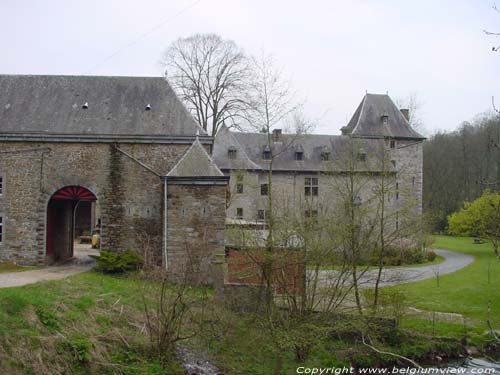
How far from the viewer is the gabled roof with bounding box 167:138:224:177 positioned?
1662 centimetres

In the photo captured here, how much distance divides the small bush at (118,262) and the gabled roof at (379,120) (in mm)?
20699

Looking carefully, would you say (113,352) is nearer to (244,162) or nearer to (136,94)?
(136,94)

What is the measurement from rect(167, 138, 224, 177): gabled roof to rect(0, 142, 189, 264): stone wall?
1.12 m

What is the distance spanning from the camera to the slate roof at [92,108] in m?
18.5

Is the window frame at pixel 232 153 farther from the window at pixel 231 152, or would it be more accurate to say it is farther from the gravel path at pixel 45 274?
the gravel path at pixel 45 274

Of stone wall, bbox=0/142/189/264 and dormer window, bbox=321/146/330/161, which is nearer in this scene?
stone wall, bbox=0/142/189/264

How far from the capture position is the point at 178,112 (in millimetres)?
19328

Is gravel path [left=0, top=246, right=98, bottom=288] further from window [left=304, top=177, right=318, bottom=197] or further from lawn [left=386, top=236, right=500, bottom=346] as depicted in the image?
window [left=304, top=177, right=318, bottom=197]

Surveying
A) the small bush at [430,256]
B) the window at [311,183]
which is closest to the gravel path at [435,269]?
the small bush at [430,256]

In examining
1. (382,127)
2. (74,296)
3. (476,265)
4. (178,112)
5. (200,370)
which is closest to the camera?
(200,370)

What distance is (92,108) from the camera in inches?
760

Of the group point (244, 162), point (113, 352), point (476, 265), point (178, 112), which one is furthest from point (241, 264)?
point (244, 162)

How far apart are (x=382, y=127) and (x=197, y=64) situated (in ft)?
41.8

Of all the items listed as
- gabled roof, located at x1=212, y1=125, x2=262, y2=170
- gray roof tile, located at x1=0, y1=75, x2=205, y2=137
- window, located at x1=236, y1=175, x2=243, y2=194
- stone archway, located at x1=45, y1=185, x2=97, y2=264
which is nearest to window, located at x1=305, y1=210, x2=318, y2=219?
window, located at x1=236, y1=175, x2=243, y2=194
